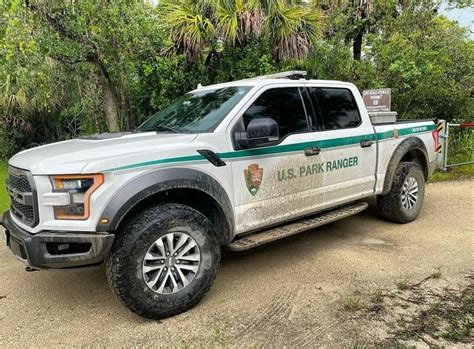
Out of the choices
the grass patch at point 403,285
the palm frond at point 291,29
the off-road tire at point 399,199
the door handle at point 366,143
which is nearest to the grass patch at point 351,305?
the grass patch at point 403,285

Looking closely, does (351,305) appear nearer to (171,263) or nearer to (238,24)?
(171,263)

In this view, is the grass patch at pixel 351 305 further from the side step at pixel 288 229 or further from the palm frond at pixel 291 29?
the palm frond at pixel 291 29

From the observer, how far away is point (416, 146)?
215 inches

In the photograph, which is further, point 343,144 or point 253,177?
point 343,144

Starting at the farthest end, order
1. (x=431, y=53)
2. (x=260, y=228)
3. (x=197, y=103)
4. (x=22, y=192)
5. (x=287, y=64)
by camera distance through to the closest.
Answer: (x=431, y=53) → (x=287, y=64) → (x=197, y=103) → (x=260, y=228) → (x=22, y=192)

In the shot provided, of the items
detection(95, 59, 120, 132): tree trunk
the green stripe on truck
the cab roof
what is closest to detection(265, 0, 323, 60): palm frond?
→ detection(95, 59, 120, 132): tree trunk

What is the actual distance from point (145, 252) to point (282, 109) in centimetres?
204

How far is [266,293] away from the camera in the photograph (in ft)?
12.0

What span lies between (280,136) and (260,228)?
93 cm

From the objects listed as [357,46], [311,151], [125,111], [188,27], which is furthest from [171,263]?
[357,46]

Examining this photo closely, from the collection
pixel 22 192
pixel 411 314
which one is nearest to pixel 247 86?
pixel 22 192

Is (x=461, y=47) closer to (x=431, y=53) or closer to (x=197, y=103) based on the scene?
(x=431, y=53)

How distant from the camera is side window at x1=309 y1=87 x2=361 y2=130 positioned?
177 inches

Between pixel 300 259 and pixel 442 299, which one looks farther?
pixel 300 259
